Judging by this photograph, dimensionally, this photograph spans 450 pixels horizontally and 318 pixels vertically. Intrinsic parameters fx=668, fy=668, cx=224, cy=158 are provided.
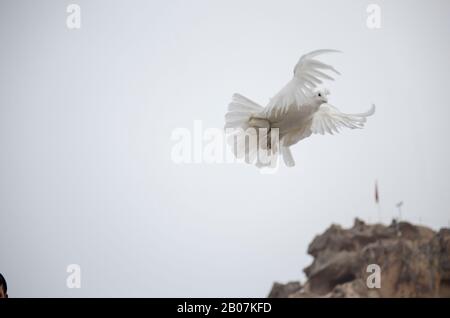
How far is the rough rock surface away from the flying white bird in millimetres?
31849

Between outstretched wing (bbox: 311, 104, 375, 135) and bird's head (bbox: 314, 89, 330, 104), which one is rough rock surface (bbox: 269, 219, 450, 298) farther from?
bird's head (bbox: 314, 89, 330, 104)

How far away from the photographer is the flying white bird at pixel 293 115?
1209cm

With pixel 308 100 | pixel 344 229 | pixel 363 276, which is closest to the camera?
pixel 308 100

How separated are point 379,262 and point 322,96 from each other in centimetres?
3657

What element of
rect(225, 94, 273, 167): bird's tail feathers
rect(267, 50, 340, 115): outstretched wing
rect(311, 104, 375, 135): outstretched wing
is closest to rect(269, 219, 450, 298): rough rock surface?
rect(311, 104, 375, 135): outstretched wing

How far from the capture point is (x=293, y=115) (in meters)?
12.6

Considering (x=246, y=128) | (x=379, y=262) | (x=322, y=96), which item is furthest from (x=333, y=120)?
(x=379, y=262)

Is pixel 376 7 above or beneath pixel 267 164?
above

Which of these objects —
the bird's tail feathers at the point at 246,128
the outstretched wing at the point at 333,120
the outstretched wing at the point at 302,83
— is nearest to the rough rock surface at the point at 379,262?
the outstretched wing at the point at 333,120

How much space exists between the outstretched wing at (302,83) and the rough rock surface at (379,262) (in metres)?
33.5

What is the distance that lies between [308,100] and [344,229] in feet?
133
